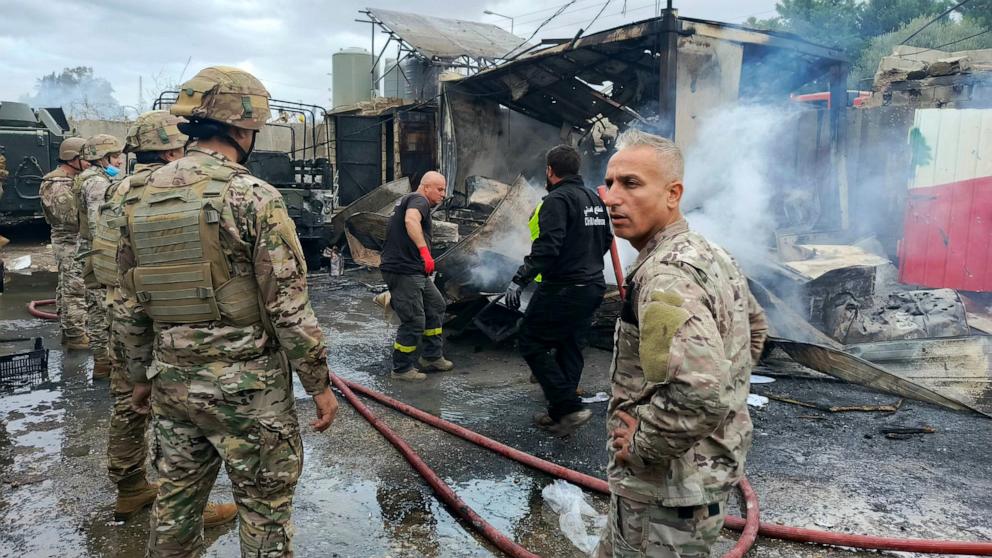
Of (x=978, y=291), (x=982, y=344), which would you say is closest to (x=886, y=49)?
(x=978, y=291)

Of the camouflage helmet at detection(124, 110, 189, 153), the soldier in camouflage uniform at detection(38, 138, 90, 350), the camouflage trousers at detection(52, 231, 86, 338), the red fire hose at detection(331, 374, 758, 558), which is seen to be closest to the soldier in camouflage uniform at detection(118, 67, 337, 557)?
the camouflage helmet at detection(124, 110, 189, 153)

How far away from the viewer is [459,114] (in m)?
11.9

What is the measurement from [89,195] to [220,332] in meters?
3.54

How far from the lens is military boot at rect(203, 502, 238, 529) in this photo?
325 centimetres

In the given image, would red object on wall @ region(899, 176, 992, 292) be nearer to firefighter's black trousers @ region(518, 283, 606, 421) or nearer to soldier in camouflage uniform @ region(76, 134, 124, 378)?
firefighter's black trousers @ region(518, 283, 606, 421)

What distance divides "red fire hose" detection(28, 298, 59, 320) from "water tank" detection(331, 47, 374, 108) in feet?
35.5

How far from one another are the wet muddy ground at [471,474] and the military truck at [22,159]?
8031mm

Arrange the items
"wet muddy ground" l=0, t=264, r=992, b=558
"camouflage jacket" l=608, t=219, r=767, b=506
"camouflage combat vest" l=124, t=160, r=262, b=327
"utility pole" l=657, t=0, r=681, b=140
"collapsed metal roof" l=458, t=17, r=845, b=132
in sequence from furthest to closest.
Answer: "collapsed metal roof" l=458, t=17, r=845, b=132, "utility pole" l=657, t=0, r=681, b=140, "wet muddy ground" l=0, t=264, r=992, b=558, "camouflage combat vest" l=124, t=160, r=262, b=327, "camouflage jacket" l=608, t=219, r=767, b=506

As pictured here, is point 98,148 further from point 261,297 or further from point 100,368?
point 261,297

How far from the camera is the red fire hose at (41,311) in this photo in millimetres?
7676

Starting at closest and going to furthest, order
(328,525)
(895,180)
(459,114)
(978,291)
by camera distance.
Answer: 1. (328,525)
2. (978,291)
3. (895,180)
4. (459,114)

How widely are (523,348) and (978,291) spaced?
22.6ft

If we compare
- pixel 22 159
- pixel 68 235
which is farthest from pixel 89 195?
pixel 22 159

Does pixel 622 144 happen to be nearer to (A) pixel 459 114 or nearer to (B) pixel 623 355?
(B) pixel 623 355
